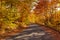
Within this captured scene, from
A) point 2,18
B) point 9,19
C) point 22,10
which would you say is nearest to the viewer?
point 2,18

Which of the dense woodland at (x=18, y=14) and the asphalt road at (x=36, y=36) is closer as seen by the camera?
the asphalt road at (x=36, y=36)

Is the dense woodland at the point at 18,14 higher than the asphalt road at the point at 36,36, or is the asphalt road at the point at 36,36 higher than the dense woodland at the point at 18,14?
the dense woodland at the point at 18,14

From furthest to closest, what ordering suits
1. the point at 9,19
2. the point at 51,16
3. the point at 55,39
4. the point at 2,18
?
the point at 51,16 < the point at 9,19 < the point at 2,18 < the point at 55,39

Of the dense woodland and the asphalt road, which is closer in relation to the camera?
the asphalt road

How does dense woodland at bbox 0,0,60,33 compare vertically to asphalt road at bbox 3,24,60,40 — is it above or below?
above

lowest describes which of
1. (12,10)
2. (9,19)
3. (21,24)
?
(21,24)

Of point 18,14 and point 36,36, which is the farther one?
point 18,14

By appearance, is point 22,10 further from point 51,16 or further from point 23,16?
point 51,16

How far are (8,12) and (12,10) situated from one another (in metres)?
0.66

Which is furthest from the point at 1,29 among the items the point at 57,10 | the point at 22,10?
the point at 57,10

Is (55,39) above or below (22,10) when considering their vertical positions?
below

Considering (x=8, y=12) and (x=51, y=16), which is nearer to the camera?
(x=8, y=12)

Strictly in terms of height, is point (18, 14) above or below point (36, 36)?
above

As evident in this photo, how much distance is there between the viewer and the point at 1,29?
1346 cm
